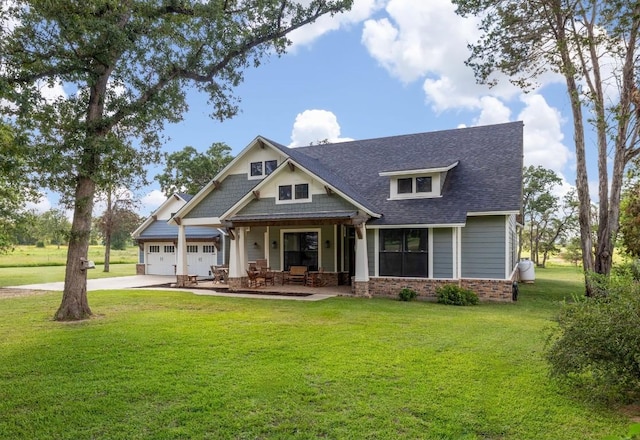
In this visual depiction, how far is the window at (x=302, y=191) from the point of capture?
48.5ft

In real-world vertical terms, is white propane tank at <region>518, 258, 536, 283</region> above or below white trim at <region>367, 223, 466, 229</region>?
below

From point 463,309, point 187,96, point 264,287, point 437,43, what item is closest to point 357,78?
point 437,43

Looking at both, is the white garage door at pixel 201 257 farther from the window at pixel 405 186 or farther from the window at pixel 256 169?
the window at pixel 405 186

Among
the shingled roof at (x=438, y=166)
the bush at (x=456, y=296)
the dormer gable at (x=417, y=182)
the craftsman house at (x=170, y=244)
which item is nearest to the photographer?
the bush at (x=456, y=296)

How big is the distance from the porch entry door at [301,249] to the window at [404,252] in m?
3.56

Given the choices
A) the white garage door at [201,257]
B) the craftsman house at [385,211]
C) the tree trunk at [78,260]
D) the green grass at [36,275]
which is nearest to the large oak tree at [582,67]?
the craftsman house at [385,211]

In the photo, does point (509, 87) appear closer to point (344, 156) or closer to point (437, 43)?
point (437, 43)

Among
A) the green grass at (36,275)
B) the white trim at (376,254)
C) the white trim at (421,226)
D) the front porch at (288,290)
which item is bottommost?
the green grass at (36,275)

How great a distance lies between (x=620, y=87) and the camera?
12250 millimetres

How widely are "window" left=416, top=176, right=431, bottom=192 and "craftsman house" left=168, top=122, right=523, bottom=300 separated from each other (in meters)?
0.04

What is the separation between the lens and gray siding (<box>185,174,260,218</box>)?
55.0 ft

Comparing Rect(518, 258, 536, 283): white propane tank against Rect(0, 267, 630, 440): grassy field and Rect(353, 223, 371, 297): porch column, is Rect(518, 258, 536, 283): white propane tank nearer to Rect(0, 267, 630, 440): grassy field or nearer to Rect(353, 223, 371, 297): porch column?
Rect(353, 223, 371, 297): porch column

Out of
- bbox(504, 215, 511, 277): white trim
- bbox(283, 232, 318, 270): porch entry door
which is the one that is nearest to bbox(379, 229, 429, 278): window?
bbox(504, 215, 511, 277): white trim

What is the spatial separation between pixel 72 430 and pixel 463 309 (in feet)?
32.7
